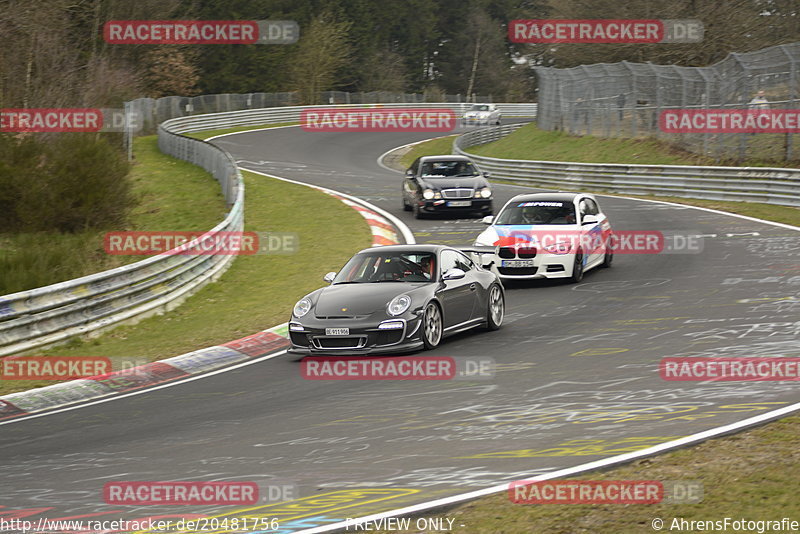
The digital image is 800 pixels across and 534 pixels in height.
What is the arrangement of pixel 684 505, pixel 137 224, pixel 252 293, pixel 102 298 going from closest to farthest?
pixel 684 505 < pixel 102 298 < pixel 252 293 < pixel 137 224

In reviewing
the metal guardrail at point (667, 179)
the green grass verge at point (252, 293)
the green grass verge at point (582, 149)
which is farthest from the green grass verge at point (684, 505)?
the green grass verge at point (582, 149)

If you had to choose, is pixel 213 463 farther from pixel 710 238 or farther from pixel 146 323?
pixel 710 238

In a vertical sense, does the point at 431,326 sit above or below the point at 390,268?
below

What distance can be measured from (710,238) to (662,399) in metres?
13.5

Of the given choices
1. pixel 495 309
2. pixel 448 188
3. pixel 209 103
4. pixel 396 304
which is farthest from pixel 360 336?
pixel 209 103

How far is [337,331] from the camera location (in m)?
12.0

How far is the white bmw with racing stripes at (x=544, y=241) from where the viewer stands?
17031 millimetres

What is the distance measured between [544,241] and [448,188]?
9.14 metres

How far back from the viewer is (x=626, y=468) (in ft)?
23.0

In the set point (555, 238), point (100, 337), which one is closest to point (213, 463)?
point (100, 337)

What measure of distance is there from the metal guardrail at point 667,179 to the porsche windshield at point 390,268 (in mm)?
15971

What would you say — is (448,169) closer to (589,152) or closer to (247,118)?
(589,152)

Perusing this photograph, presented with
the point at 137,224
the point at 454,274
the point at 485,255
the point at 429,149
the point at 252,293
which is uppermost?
the point at 429,149

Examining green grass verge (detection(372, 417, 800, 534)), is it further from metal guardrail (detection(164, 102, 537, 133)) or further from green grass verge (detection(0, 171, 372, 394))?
metal guardrail (detection(164, 102, 537, 133))
